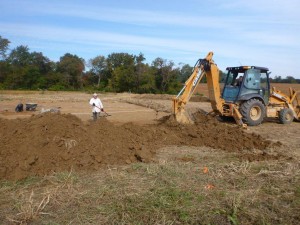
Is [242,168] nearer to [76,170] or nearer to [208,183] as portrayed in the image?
[208,183]

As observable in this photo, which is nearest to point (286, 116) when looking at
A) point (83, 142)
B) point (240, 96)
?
point (240, 96)

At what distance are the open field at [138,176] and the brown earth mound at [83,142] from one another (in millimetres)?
22

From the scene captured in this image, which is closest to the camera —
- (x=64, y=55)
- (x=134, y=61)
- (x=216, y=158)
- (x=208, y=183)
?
(x=208, y=183)

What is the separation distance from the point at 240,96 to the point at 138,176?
7751 millimetres

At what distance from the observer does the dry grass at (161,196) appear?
14.6 ft

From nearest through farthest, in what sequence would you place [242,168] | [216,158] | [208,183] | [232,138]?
[208,183] → [242,168] → [216,158] → [232,138]

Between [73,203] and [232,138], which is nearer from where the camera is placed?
[73,203]

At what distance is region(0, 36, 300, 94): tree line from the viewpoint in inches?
1831

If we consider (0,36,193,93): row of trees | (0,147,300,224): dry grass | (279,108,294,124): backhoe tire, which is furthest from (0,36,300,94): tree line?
(0,147,300,224): dry grass

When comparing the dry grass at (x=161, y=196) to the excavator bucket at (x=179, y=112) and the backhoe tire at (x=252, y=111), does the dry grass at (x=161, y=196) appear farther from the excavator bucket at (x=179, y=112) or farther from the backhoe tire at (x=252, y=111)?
the backhoe tire at (x=252, y=111)

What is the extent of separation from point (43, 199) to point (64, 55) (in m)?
67.5

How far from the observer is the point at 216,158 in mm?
7746

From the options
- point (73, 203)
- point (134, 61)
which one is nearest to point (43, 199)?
point (73, 203)

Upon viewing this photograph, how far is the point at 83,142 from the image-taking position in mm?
7426
